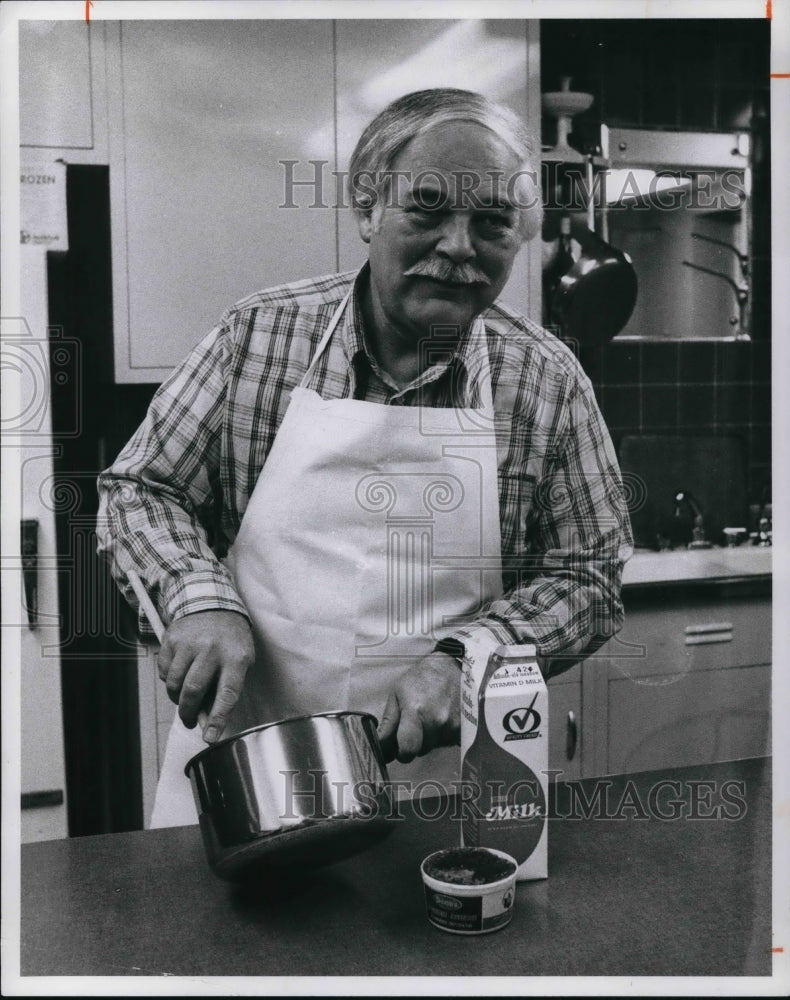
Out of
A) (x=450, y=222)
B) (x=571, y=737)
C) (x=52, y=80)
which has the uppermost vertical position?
(x=52, y=80)

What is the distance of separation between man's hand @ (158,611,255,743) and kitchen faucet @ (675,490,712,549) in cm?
92

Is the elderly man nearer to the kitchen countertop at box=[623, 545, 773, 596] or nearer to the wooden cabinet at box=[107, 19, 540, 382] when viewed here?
the wooden cabinet at box=[107, 19, 540, 382]

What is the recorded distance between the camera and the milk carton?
74 cm

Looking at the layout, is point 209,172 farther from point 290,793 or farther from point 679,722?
point 679,722

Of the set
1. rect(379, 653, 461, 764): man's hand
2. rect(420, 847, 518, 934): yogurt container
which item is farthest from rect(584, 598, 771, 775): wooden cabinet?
rect(420, 847, 518, 934): yogurt container

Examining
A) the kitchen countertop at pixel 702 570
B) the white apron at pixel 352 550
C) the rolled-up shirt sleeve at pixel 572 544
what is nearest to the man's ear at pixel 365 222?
the white apron at pixel 352 550

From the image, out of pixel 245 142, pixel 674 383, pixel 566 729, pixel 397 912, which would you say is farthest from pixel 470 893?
pixel 674 383

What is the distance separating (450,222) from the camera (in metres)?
0.93

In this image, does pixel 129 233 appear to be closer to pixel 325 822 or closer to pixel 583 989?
pixel 325 822

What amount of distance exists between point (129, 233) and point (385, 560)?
2.08 feet

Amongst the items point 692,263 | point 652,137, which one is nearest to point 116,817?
point 692,263

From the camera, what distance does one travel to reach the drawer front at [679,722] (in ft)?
4.43

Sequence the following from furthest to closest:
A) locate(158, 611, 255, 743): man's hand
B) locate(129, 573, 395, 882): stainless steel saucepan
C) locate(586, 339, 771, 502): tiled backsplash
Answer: locate(586, 339, 771, 502): tiled backsplash → locate(158, 611, 255, 743): man's hand → locate(129, 573, 395, 882): stainless steel saucepan

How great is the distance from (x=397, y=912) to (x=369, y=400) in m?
0.52
